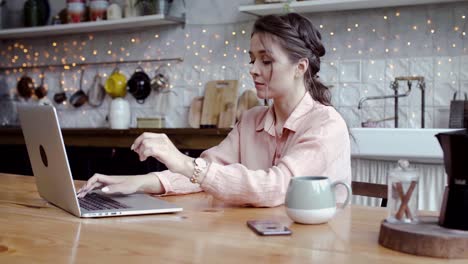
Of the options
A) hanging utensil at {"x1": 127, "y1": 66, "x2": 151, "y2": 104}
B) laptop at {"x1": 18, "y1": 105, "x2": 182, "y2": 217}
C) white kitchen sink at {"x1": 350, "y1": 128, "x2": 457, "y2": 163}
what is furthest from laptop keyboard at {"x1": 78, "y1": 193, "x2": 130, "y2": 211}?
hanging utensil at {"x1": 127, "y1": 66, "x2": 151, "y2": 104}

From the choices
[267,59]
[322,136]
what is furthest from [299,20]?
[322,136]

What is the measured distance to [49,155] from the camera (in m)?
1.54

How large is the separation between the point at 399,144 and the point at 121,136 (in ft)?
5.76

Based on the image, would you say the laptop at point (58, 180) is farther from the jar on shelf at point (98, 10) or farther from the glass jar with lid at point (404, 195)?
the jar on shelf at point (98, 10)

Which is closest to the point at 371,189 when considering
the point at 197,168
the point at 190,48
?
the point at 197,168

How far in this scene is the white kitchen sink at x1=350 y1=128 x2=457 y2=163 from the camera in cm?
313

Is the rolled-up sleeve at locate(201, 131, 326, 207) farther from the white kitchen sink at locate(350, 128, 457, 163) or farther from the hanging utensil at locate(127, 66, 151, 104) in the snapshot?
the hanging utensil at locate(127, 66, 151, 104)

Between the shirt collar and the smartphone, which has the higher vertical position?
the shirt collar

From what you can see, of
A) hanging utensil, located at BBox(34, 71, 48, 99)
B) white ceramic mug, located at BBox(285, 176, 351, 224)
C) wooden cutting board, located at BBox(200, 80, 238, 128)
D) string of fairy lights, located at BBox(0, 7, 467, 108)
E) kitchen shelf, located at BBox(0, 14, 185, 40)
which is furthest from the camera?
hanging utensil, located at BBox(34, 71, 48, 99)

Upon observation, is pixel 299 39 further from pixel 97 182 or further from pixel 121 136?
pixel 121 136

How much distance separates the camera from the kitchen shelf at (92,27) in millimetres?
4266

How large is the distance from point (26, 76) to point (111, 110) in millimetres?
1084

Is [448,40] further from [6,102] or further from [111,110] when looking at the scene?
[6,102]

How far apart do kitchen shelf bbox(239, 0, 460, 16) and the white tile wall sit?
0.10 metres
